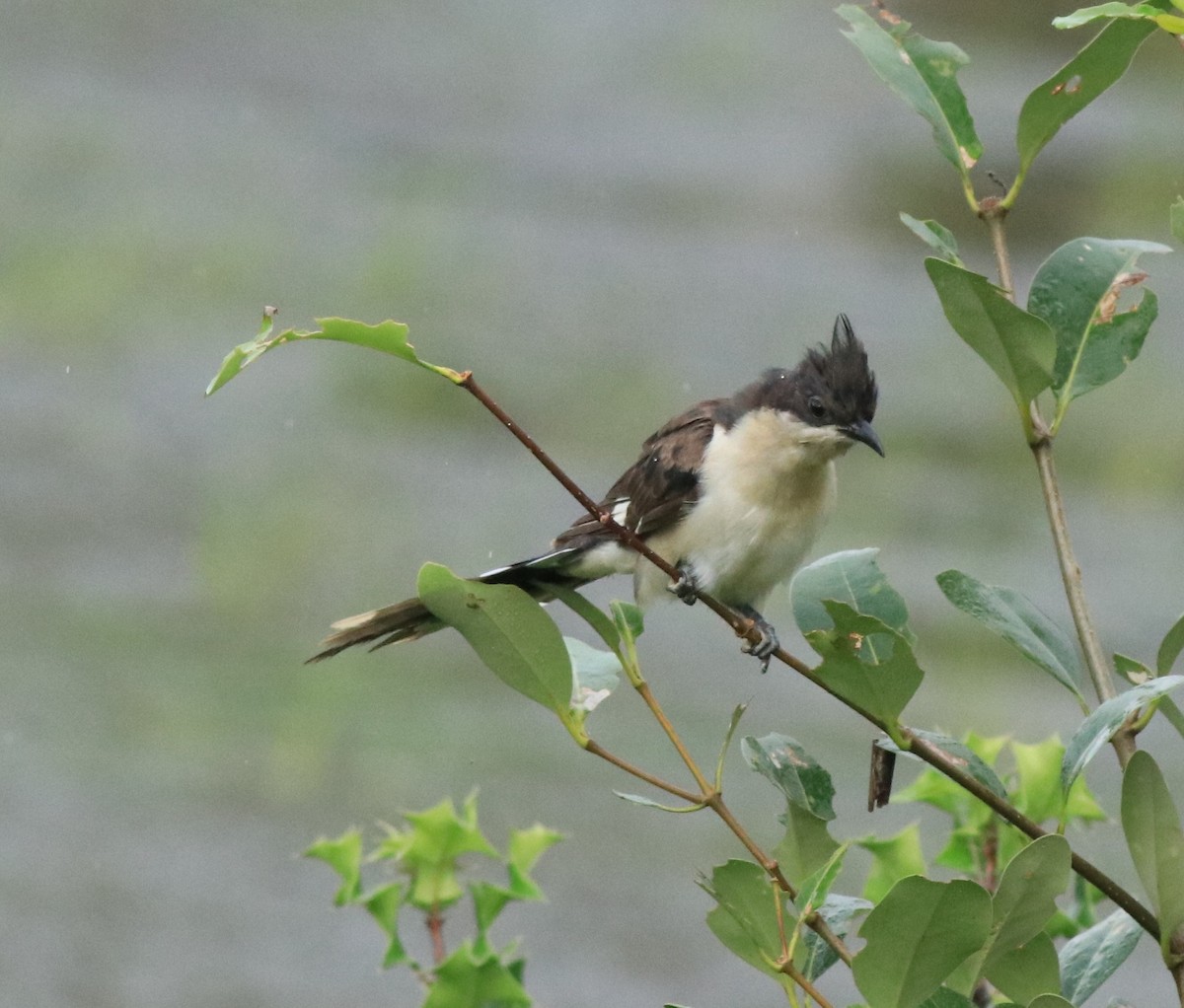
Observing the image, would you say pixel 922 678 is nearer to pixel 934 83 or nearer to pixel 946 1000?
pixel 946 1000

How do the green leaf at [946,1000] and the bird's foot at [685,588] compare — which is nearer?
the green leaf at [946,1000]

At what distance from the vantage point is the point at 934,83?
1.51 m

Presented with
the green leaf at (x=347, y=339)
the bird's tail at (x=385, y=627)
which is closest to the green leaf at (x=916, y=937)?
the green leaf at (x=347, y=339)

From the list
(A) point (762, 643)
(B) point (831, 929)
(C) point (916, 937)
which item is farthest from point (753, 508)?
(C) point (916, 937)

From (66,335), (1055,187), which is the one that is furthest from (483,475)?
(1055,187)

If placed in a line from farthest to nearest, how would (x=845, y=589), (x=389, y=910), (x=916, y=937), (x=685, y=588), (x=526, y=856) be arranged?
(x=685, y=588), (x=526, y=856), (x=389, y=910), (x=845, y=589), (x=916, y=937)

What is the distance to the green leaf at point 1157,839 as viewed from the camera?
121cm

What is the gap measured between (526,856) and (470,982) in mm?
260

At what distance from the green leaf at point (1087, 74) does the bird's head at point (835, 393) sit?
0.99 m

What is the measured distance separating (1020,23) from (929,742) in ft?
16.5

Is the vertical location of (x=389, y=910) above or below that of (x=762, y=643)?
below

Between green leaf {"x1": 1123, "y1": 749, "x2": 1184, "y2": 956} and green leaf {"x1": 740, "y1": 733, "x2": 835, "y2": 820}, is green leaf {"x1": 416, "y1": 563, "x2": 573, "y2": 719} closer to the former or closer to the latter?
green leaf {"x1": 740, "y1": 733, "x2": 835, "y2": 820}

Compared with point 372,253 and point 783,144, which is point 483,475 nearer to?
point 372,253

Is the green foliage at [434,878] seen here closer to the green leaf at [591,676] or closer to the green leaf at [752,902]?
the green leaf at [591,676]
